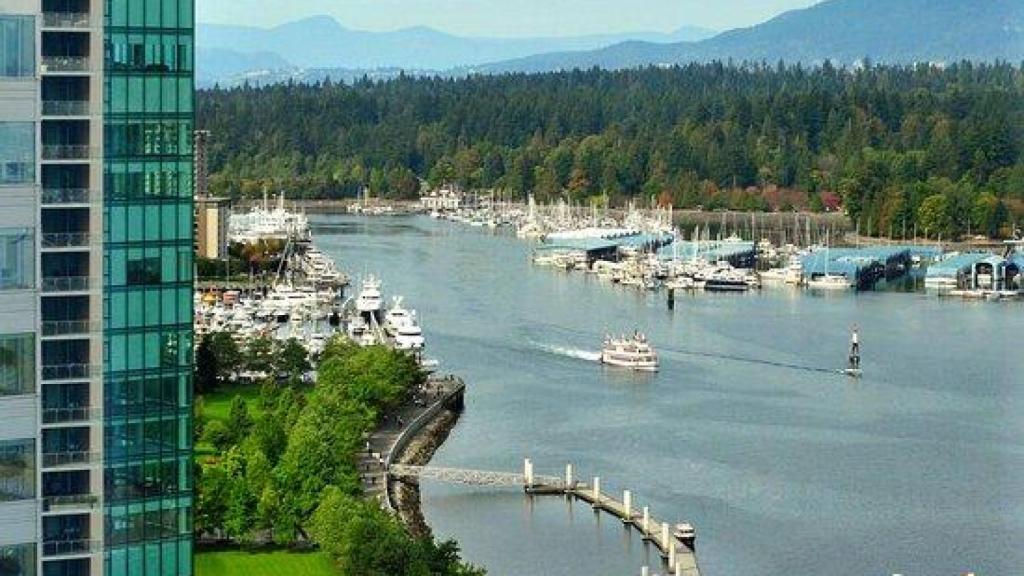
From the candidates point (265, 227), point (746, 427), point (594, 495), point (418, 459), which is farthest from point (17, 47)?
point (265, 227)

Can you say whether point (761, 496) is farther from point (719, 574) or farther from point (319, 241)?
point (319, 241)

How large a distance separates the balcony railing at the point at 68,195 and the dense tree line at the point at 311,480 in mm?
5443

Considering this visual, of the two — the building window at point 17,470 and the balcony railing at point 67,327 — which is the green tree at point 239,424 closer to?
the balcony railing at point 67,327

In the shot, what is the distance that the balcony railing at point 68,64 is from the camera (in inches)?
251

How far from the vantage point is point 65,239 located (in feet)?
21.0

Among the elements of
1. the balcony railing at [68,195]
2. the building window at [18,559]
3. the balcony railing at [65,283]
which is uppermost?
the balcony railing at [68,195]

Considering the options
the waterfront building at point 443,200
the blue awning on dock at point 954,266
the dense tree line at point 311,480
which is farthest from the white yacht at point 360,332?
the waterfront building at point 443,200

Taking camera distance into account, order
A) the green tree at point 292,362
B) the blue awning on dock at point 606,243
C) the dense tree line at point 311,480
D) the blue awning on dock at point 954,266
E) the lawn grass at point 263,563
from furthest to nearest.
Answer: the blue awning on dock at point 606,243 → the blue awning on dock at point 954,266 → the green tree at point 292,362 → the lawn grass at point 263,563 → the dense tree line at point 311,480

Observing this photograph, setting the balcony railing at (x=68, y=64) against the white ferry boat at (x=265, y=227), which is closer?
the balcony railing at (x=68, y=64)

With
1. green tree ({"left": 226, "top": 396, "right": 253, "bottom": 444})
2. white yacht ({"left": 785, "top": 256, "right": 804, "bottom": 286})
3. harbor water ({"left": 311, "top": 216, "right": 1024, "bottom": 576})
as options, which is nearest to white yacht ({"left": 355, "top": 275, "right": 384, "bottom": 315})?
harbor water ({"left": 311, "top": 216, "right": 1024, "bottom": 576})

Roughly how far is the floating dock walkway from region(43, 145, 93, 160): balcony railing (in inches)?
323

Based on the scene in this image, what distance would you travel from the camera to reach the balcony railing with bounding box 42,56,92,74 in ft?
20.9

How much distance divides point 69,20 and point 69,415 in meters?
1.10

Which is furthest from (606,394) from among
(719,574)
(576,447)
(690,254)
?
(690,254)
